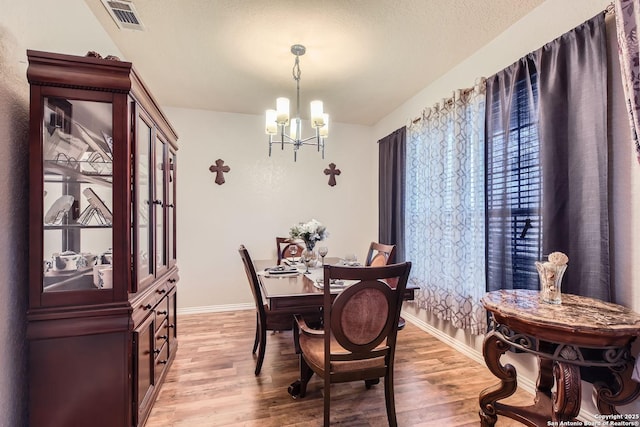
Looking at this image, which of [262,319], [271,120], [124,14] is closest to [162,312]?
[262,319]

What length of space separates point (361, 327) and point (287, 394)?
912 mm

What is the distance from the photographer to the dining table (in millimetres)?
1847

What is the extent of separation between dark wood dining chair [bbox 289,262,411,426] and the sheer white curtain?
88cm

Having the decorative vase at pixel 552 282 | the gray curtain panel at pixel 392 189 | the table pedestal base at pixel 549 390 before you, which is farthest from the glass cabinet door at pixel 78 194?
the gray curtain panel at pixel 392 189

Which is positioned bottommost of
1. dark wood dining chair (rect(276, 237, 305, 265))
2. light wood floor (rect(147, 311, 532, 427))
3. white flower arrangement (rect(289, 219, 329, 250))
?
light wood floor (rect(147, 311, 532, 427))

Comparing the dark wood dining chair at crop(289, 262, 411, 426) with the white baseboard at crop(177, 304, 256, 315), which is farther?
the white baseboard at crop(177, 304, 256, 315)

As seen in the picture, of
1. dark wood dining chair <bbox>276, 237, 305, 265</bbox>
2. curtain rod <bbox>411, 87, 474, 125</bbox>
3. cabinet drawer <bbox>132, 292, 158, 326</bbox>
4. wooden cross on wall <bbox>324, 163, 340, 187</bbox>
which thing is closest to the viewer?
cabinet drawer <bbox>132, 292, 158, 326</bbox>

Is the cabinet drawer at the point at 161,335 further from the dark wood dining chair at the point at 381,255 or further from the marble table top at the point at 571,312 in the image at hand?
the marble table top at the point at 571,312

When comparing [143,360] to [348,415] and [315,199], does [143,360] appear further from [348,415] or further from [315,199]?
[315,199]

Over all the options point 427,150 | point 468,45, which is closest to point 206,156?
point 427,150

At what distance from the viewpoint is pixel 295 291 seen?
1.95 metres

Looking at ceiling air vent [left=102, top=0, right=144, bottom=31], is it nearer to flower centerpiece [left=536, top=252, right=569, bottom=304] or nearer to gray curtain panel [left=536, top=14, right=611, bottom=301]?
gray curtain panel [left=536, top=14, right=611, bottom=301]

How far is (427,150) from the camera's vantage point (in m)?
3.19

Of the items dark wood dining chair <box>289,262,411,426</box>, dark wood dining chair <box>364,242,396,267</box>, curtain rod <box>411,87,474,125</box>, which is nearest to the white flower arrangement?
dark wood dining chair <box>364,242,396,267</box>
